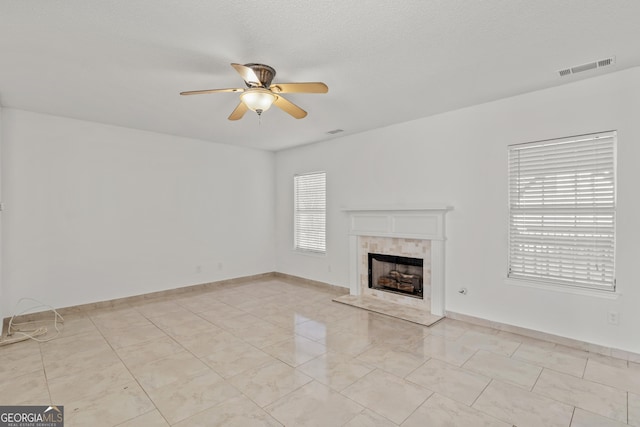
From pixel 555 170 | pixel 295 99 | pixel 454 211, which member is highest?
pixel 295 99

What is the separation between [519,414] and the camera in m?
2.23

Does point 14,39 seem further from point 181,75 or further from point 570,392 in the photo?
point 570,392

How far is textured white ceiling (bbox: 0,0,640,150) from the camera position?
207cm

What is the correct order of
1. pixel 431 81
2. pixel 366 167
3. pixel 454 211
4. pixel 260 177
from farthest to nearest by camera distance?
1. pixel 260 177
2. pixel 366 167
3. pixel 454 211
4. pixel 431 81

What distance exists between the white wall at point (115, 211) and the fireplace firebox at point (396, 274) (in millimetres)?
2659

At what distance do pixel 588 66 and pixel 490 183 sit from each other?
1.40m

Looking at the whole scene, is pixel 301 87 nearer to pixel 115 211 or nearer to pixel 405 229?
pixel 405 229

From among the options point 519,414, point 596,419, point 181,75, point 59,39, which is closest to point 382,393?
point 519,414

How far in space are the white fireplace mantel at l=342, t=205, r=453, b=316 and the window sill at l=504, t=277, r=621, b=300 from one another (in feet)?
2.81

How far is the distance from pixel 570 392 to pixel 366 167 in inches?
144

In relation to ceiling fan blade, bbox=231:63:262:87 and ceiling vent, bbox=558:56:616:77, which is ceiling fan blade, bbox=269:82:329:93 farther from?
ceiling vent, bbox=558:56:616:77

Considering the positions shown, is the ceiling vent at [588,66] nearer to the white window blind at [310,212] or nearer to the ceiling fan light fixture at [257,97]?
the ceiling fan light fixture at [257,97]

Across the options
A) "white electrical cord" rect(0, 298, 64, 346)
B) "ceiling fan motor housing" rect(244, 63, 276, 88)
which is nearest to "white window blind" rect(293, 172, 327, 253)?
"ceiling fan motor housing" rect(244, 63, 276, 88)

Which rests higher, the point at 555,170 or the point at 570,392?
the point at 555,170
